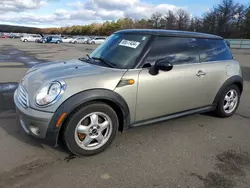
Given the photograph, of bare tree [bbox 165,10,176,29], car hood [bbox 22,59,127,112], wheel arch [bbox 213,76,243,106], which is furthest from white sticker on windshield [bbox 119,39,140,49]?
bare tree [bbox 165,10,176,29]

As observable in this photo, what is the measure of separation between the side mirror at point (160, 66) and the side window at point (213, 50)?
37.6 inches

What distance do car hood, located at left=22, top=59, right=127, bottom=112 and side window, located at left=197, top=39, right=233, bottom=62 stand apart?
1620 millimetres

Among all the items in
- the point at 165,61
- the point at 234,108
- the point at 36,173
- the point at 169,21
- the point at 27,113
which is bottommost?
the point at 36,173

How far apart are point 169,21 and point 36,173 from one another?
95.4 meters

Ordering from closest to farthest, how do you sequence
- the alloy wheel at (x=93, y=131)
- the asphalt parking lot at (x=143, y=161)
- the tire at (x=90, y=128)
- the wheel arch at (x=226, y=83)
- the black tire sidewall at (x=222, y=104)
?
the asphalt parking lot at (x=143, y=161)
the tire at (x=90, y=128)
the alloy wheel at (x=93, y=131)
the wheel arch at (x=226, y=83)
the black tire sidewall at (x=222, y=104)

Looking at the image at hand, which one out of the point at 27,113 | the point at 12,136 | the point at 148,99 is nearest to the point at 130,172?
the point at 148,99

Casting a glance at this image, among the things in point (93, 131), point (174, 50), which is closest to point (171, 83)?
point (174, 50)

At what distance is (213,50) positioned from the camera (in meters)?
4.15

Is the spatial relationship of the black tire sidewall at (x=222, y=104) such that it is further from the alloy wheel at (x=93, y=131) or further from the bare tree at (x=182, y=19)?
the bare tree at (x=182, y=19)

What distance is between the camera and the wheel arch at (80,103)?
271cm

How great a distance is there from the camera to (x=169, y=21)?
91.4m

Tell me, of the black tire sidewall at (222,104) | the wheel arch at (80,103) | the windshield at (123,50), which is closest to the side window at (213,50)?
the black tire sidewall at (222,104)

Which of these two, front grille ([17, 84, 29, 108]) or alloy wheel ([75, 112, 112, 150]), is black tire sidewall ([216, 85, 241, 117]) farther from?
front grille ([17, 84, 29, 108])

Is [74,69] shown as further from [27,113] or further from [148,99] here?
[148,99]
